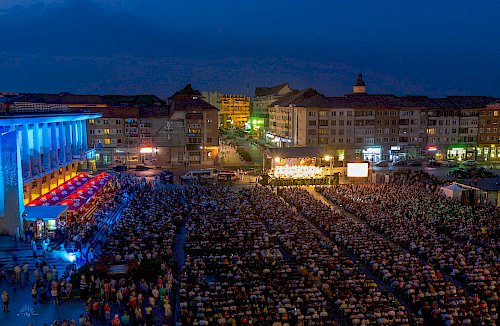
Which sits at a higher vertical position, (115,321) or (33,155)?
(33,155)

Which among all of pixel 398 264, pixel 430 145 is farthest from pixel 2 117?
pixel 430 145

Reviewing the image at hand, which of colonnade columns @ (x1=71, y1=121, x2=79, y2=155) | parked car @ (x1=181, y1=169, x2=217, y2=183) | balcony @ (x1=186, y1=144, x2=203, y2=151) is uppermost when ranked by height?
colonnade columns @ (x1=71, y1=121, x2=79, y2=155)

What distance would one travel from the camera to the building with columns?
2892cm

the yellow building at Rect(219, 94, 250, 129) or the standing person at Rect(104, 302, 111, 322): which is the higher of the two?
the yellow building at Rect(219, 94, 250, 129)

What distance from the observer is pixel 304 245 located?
25672 mm

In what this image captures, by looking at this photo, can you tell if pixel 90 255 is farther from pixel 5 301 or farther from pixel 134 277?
pixel 5 301

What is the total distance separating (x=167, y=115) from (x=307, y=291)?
5114cm

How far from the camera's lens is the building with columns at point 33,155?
28.9 meters

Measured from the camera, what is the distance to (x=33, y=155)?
34.9 m

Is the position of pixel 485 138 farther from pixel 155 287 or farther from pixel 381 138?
pixel 155 287

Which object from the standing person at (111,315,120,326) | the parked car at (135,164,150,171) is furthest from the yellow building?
the standing person at (111,315,120,326)

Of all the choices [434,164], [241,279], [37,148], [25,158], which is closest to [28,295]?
[241,279]

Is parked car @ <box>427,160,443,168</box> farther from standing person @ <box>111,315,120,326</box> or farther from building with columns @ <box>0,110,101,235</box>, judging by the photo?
standing person @ <box>111,315,120,326</box>

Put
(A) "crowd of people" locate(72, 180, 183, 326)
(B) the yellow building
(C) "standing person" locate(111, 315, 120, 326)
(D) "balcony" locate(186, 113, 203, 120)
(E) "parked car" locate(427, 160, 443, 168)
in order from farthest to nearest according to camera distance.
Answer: (B) the yellow building → (D) "balcony" locate(186, 113, 203, 120) → (E) "parked car" locate(427, 160, 443, 168) → (A) "crowd of people" locate(72, 180, 183, 326) → (C) "standing person" locate(111, 315, 120, 326)
